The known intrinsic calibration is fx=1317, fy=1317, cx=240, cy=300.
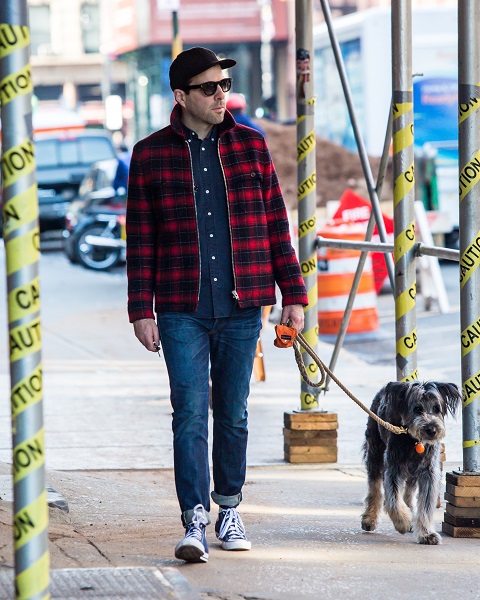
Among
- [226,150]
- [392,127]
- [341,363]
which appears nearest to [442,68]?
[341,363]

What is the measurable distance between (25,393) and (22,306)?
0.79ft

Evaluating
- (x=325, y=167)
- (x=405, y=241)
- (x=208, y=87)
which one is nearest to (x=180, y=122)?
(x=208, y=87)

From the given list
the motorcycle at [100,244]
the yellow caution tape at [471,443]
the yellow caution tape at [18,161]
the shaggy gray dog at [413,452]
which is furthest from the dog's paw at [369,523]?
the motorcycle at [100,244]

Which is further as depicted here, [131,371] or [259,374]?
[131,371]

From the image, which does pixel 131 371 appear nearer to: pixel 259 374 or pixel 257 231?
pixel 259 374

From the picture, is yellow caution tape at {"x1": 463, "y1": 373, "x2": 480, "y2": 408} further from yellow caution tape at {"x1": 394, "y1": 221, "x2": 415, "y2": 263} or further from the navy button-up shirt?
the navy button-up shirt

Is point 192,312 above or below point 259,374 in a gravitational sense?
above

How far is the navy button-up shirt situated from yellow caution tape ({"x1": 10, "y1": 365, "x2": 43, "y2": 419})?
5.85 ft

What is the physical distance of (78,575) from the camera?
4711mm

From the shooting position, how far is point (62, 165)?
28.6 metres

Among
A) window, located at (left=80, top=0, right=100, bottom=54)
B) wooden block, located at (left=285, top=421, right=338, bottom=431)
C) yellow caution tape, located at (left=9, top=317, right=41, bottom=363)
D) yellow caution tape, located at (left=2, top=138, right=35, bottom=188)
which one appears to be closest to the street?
wooden block, located at (left=285, top=421, right=338, bottom=431)

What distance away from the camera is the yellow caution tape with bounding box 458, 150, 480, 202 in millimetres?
5926

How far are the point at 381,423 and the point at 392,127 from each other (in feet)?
6.26

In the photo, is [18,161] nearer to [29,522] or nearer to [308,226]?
[29,522]
